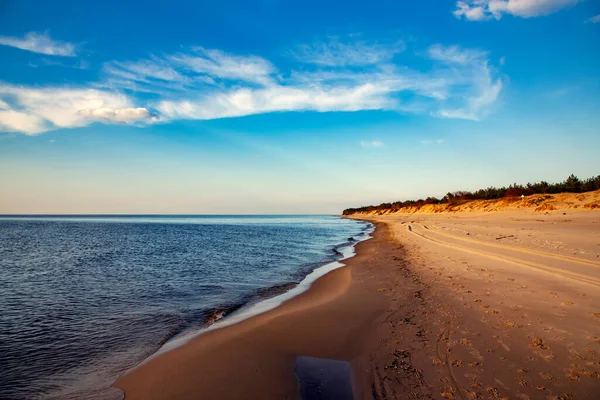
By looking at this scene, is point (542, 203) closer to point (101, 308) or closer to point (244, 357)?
point (244, 357)

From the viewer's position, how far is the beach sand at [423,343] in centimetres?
481

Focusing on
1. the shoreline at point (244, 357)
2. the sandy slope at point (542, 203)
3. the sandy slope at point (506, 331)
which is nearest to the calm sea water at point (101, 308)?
the shoreline at point (244, 357)

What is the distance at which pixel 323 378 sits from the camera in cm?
532

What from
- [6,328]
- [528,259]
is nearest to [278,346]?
[6,328]

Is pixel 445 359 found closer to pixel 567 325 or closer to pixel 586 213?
pixel 567 325

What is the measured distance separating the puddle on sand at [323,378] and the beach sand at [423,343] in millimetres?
161

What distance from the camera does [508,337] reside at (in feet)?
20.7

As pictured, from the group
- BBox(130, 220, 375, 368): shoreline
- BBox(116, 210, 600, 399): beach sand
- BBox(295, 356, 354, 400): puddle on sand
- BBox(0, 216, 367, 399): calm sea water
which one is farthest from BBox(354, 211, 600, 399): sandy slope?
BBox(0, 216, 367, 399): calm sea water

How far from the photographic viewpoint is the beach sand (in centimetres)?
481

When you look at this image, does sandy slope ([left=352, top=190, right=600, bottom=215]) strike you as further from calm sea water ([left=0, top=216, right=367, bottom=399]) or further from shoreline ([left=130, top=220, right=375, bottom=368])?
shoreline ([left=130, top=220, right=375, bottom=368])

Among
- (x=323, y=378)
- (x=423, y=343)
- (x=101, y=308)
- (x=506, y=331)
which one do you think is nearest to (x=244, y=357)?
(x=323, y=378)

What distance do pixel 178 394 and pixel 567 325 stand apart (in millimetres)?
8024

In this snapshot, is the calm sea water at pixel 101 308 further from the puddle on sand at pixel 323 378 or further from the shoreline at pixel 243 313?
the puddle on sand at pixel 323 378

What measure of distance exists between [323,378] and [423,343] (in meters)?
2.39
